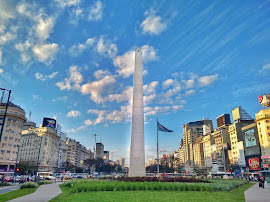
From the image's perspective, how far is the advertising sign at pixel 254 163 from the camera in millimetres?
79562

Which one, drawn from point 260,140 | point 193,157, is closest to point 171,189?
point 260,140

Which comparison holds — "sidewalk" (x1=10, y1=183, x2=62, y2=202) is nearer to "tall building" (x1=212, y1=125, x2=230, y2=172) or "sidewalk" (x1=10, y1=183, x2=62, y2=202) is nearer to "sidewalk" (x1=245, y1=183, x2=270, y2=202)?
"sidewalk" (x1=245, y1=183, x2=270, y2=202)

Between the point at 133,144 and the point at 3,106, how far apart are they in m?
67.8

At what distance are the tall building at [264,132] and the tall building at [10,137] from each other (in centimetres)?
8898

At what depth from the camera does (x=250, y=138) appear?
8456cm

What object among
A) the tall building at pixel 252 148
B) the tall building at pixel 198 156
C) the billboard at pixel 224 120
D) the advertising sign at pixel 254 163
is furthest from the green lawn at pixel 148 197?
the tall building at pixel 198 156

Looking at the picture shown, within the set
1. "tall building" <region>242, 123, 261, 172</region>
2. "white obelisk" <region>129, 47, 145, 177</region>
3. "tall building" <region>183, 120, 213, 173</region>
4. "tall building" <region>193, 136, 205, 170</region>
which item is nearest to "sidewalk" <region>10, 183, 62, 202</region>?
"white obelisk" <region>129, 47, 145, 177</region>

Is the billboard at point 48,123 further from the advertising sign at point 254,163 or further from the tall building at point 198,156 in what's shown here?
the tall building at point 198,156

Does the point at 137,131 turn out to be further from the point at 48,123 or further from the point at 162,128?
the point at 48,123

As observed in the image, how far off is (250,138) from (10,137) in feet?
303

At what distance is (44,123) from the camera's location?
114 meters

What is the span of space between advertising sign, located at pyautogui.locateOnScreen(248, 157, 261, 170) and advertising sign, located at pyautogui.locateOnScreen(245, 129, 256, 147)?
18.6 ft

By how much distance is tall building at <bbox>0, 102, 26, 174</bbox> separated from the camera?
73.8 meters

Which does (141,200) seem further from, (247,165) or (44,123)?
(44,123)
